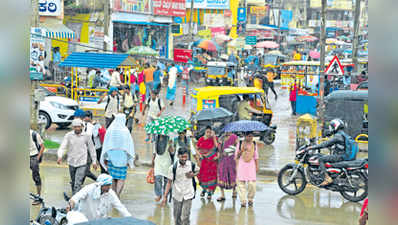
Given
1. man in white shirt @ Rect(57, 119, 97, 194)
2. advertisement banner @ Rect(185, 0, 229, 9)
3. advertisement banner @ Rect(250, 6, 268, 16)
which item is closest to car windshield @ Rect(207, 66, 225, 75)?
advertisement banner @ Rect(185, 0, 229, 9)

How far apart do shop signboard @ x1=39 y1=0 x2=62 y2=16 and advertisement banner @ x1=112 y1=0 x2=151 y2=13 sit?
7081 millimetres

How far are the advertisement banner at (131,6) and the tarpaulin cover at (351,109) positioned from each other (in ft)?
70.5

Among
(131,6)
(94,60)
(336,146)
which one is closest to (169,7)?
(131,6)

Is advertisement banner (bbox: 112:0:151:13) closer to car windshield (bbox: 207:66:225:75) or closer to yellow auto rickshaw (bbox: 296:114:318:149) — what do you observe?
car windshield (bbox: 207:66:225:75)

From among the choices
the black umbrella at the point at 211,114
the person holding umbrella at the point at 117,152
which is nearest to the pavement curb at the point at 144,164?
the black umbrella at the point at 211,114

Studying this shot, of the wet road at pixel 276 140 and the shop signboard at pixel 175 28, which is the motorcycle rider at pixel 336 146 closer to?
the wet road at pixel 276 140

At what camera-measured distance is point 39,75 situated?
14047 mm

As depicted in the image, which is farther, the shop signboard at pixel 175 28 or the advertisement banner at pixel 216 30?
the advertisement banner at pixel 216 30

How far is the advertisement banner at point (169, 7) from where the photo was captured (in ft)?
131

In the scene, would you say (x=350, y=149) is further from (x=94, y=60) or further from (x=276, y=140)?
(x=94, y=60)

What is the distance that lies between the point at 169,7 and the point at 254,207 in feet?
103
